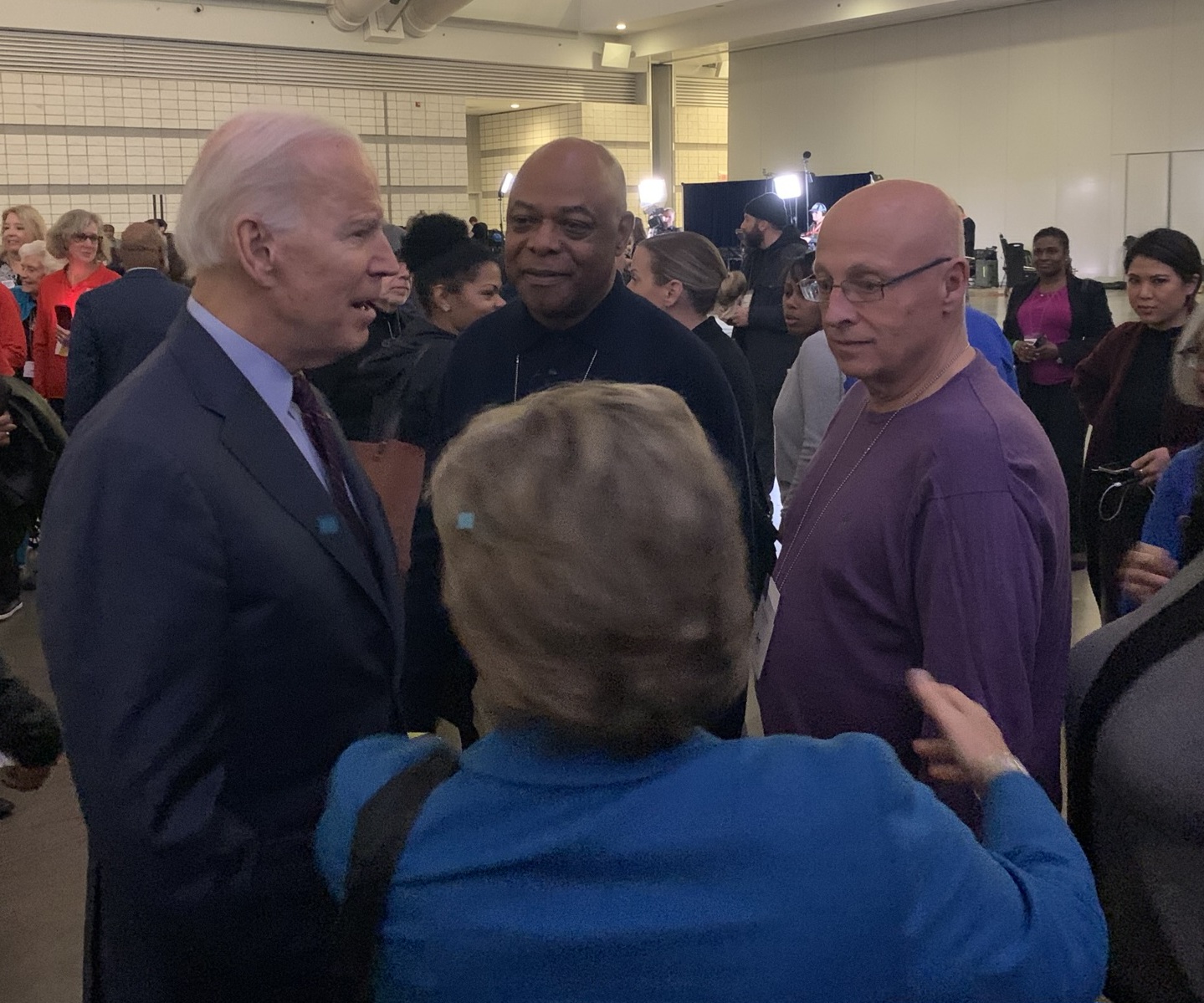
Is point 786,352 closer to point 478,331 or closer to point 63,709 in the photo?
point 478,331

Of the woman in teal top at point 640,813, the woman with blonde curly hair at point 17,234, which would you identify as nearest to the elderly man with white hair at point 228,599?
the woman in teal top at point 640,813

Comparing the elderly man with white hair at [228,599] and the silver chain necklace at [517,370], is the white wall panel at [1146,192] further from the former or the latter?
the elderly man with white hair at [228,599]

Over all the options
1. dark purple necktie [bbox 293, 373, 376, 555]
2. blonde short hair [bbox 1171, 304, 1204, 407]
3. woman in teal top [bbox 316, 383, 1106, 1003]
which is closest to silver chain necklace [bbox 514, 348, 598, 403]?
dark purple necktie [bbox 293, 373, 376, 555]

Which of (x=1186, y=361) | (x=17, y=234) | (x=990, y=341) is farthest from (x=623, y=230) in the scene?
(x=17, y=234)

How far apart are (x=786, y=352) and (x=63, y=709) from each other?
5.00 m

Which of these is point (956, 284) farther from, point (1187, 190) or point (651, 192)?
point (651, 192)

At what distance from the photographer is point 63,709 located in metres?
1.11

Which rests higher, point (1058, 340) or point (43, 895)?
point (1058, 340)

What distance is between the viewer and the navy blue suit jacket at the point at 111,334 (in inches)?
161

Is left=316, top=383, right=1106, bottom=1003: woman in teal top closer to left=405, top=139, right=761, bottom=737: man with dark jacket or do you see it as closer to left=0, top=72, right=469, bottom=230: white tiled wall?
left=405, top=139, right=761, bottom=737: man with dark jacket

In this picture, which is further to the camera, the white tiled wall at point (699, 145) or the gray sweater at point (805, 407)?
the white tiled wall at point (699, 145)

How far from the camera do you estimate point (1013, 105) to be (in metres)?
14.9

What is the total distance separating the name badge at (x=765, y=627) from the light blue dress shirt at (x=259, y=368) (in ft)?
2.32

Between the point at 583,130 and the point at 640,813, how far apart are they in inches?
664
